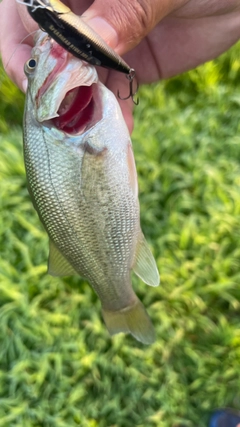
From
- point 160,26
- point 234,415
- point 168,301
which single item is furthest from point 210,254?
point 160,26

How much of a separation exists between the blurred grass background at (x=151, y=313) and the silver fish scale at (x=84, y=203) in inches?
38.0

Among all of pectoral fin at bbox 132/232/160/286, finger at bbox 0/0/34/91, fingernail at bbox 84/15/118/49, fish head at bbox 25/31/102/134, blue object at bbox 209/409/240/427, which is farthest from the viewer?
blue object at bbox 209/409/240/427

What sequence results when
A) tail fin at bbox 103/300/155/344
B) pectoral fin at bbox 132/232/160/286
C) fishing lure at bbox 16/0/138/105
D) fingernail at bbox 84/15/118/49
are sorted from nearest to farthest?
fishing lure at bbox 16/0/138/105 < fingernail at bbox 84/15/118/49 < pectoral fin at bbox 132/232/160/286 < tail fin at bbox 103/300/155/344

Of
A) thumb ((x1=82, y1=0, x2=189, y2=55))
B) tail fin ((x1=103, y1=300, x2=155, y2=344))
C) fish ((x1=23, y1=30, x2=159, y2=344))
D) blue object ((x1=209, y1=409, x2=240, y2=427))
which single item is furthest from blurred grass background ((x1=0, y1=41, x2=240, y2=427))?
thumb ((x1=82, y1=0, x2=189, y2=55))

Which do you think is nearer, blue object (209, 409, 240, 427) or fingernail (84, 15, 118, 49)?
fingernail (84, 15, 118, 49)

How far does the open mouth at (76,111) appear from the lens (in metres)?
1.30

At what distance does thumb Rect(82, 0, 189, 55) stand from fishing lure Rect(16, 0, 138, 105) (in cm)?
22

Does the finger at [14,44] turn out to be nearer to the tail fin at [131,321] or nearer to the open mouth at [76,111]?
the open mouth at [76,111]

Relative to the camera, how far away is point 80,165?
133cm

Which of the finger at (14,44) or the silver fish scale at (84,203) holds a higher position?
the finger at (14,44)


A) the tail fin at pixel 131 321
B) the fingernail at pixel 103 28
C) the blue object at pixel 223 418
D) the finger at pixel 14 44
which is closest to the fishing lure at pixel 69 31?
the fingernail at pixel 103 28

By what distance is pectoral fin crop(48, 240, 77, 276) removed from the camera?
1570 millimetres

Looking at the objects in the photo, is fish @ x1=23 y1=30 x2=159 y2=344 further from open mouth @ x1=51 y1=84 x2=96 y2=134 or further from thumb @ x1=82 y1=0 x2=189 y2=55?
thumb @ x1=82 y1=0 x2=189 y2=55

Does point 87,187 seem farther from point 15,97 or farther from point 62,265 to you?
point 15,97
